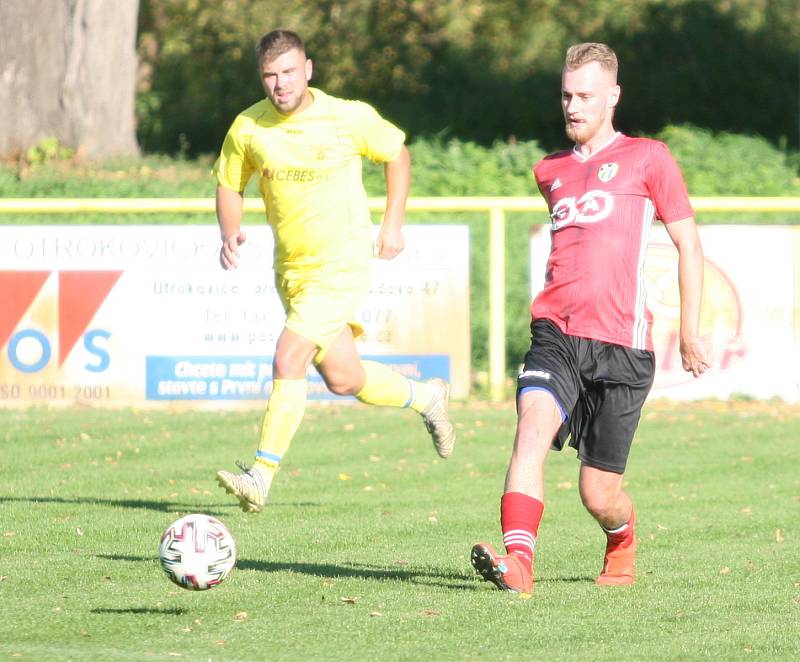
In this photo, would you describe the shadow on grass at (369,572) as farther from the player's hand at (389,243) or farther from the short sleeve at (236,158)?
the short sleeve at (236,158)

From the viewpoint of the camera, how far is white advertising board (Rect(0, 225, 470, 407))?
1355 centimetres

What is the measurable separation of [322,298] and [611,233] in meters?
2.27

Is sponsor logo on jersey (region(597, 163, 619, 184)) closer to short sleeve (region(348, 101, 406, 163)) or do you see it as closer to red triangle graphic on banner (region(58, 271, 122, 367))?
short sleeve (region(348, 101, 406, 163))

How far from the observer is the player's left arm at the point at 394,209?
7824 mm

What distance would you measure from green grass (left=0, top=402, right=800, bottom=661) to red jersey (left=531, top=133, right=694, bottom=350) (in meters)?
1.09

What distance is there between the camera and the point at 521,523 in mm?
5922

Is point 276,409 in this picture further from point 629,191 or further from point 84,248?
point 84,248

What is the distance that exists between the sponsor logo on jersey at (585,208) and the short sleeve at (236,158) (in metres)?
2.26

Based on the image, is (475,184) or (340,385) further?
(475,184)

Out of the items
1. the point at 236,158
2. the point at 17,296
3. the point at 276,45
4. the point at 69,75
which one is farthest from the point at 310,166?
the point at 69,75

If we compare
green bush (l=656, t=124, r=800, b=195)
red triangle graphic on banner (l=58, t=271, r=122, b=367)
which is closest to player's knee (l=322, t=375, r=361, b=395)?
red triangle graphic on banner (l=58, t=271, r=122, b=367)

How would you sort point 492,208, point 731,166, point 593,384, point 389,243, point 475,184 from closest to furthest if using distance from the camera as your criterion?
1. point 593,384
2. point 389,243
3. point 492,208
4. point 475,184
5. point 731,166

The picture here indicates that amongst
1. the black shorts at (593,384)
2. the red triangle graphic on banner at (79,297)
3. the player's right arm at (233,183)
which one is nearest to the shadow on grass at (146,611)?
the black shorts at (593,384)

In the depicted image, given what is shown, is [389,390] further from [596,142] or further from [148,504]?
[596,142]
